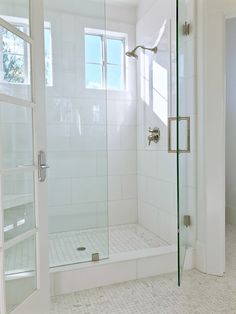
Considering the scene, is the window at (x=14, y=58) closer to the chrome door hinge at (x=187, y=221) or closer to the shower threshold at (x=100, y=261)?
the shower threshold at (x=100, y=261)

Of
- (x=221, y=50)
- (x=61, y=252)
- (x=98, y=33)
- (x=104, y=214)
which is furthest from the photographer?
(x=98, y=33)

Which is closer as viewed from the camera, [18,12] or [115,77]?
[18,12]

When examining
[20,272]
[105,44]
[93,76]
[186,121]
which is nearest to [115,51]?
[105,44]

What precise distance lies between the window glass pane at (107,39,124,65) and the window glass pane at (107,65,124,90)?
0.22 ft

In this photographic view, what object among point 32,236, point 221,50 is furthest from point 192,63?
point 32,236

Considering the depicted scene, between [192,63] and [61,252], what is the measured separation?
1781 mm

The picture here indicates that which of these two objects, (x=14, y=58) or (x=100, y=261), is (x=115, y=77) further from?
(x=100, y=261)

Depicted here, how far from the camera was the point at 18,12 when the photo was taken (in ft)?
4.94

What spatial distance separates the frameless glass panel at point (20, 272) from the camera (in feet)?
4.62

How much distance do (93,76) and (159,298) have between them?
2111mm

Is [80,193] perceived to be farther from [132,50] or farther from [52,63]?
[132,50]

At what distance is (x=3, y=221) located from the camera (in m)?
1.33

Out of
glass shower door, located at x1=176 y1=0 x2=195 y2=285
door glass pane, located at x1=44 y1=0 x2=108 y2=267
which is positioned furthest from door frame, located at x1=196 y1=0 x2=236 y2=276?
door glass pane, located at x1=44 y1=0 x2=108 y2=267

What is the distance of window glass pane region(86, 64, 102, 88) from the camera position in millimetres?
2877
